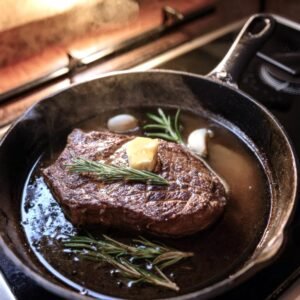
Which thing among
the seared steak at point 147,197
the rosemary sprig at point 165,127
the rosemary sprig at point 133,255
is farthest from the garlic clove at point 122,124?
the rosemary sprig at point 133,255

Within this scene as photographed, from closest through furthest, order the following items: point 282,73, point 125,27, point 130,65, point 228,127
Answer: point 228,127, point 282,73, point 130,65, point 125,27

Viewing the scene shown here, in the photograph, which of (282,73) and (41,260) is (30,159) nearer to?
(41,260)

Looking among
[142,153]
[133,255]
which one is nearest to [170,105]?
[142,153]

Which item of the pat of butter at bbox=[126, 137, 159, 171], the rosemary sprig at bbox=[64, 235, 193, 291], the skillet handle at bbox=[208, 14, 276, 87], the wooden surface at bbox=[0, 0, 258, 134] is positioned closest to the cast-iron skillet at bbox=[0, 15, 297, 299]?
the skillet handle at bbox=[208, 14, 276, 87]

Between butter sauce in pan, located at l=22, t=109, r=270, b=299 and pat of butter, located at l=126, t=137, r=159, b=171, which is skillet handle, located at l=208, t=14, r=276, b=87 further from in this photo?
pat of butter, located at l=126, t=137, r=159, b=171

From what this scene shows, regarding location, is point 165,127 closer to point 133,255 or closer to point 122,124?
point 122,124

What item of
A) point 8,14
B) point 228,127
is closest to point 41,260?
point 228,127
